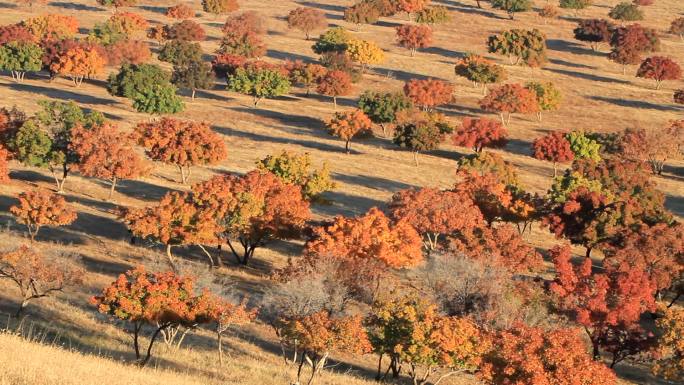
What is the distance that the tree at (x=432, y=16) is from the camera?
195875mm

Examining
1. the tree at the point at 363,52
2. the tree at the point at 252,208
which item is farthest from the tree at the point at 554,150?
the tree at the point at 363,52

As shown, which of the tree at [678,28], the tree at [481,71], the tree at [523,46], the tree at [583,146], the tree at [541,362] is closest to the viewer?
the tree at [541,362]

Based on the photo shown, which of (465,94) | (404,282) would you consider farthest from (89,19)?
(404,282)

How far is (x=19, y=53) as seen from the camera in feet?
471

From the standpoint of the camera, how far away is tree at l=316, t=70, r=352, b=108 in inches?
5758

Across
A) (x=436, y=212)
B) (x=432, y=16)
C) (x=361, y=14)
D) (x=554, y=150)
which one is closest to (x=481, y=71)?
(x=554, y=150)

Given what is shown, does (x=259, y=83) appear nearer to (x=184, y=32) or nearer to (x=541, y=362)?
(x=184, y=32)

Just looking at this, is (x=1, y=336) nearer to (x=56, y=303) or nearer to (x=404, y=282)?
(x=56, y=303)

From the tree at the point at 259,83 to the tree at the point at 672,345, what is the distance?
3796 inches

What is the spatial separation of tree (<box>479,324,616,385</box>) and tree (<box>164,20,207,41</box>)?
457 feet

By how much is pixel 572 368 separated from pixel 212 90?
120 metres

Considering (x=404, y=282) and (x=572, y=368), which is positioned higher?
(x=572, y=368)

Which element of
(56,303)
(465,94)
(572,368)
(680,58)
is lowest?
(56,303)

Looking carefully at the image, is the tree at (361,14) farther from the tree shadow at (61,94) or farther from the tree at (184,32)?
the tree shadow at (61,94)
